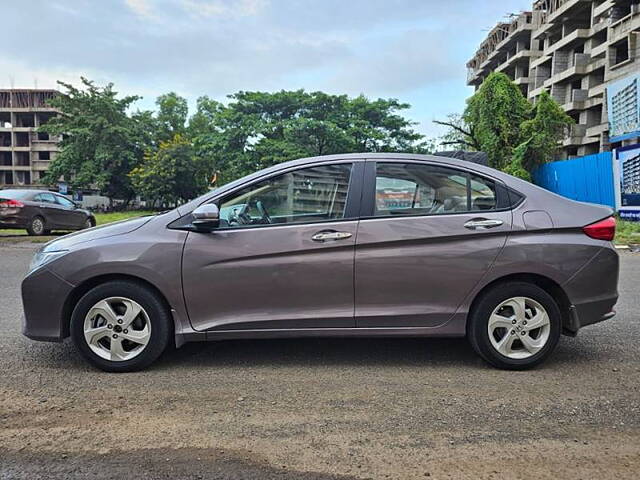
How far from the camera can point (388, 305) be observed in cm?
364

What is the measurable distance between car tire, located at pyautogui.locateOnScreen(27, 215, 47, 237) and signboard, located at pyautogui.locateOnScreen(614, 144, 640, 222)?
1930cm

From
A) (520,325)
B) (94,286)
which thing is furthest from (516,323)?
(94,286)

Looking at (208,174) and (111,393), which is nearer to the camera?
(111,393)

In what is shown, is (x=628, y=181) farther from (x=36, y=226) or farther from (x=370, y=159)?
(x=36, y=226)

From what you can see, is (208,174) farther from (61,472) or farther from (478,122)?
(61,472)

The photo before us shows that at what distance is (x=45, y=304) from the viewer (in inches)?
142

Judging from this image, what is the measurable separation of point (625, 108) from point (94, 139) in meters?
40.6

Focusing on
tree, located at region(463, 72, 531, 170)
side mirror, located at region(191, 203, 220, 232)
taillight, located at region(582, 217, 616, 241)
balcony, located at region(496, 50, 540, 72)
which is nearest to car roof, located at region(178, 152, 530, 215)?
side mirror, located at region(191, 203, 220, 232)

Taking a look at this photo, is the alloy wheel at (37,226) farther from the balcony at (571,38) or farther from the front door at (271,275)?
the balcony at (571,38)

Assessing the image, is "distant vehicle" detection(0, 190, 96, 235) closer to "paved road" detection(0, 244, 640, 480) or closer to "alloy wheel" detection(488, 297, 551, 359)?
"paved road" detection(0, 244, 640, 480)

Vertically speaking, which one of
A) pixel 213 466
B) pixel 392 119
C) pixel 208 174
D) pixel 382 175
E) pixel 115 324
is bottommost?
pixel 213 466

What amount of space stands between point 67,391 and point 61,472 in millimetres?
1061

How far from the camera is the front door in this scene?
358 cm

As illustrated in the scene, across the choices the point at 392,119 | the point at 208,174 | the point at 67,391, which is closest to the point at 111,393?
the point at 67,391
